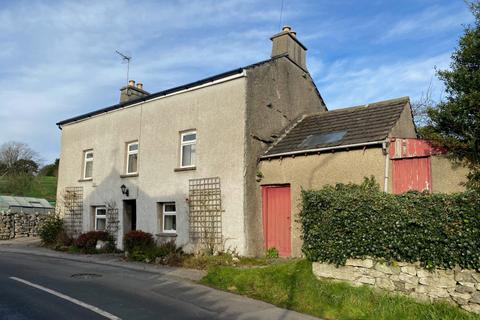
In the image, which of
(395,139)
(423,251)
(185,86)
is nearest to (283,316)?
(423,251)

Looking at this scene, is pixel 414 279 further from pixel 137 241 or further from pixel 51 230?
pixel 51 230

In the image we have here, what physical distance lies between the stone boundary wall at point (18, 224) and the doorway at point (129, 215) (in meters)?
10.4

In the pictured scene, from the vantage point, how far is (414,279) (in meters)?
8.07

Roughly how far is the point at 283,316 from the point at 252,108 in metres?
8.92

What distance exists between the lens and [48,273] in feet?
39.7

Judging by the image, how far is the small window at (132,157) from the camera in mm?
19203

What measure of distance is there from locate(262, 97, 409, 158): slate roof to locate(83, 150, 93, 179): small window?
416 inches

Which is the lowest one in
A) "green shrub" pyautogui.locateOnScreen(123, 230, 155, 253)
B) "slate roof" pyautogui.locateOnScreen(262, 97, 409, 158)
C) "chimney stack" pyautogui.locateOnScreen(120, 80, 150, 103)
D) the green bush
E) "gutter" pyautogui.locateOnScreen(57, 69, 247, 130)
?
the green bush

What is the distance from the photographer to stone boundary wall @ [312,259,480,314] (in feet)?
24.1

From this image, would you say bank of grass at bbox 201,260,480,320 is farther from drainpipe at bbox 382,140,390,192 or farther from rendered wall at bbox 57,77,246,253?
rendered wall at bbox 57,77,246,253

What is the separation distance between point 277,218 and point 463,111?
6.74m

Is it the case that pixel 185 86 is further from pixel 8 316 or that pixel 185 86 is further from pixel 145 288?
pixel 8 316

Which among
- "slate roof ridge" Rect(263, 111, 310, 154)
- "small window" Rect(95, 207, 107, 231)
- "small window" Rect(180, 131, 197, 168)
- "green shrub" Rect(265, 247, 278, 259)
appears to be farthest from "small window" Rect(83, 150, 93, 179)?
"green shrub" Rect(265, 247, 278, 259)

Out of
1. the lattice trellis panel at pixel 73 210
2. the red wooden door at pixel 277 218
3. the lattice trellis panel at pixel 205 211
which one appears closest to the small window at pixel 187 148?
the lattice trellis panel at pixel 205 211
